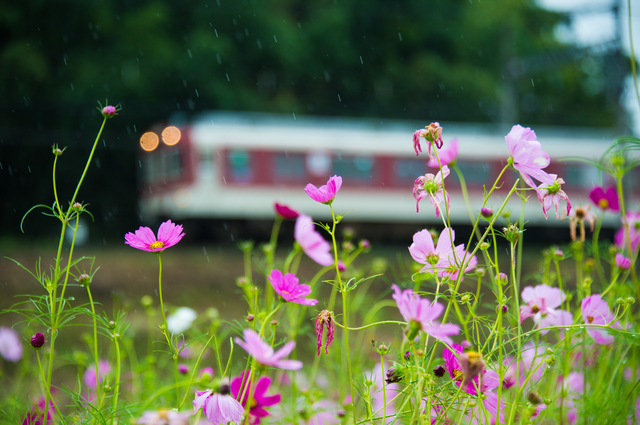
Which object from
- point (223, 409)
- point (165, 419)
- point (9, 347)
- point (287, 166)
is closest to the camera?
point (165, 419)

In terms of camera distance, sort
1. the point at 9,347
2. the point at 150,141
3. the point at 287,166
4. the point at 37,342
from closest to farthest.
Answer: the point at 37,342 → the point at 9,347 → the point at 287,166 → the point at 150,141

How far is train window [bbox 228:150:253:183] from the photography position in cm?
739

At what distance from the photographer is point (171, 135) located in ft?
25.8

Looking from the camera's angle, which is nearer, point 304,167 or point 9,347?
point 9,347

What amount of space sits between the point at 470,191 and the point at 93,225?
762cm

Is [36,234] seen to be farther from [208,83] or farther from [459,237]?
[459,237]

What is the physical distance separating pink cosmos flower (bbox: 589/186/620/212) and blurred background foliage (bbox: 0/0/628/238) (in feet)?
22.0

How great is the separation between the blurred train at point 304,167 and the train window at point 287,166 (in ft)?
0.05

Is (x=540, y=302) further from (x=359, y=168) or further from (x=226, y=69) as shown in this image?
(x=226, y=69)

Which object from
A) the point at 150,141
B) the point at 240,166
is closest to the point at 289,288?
the point at 240,166

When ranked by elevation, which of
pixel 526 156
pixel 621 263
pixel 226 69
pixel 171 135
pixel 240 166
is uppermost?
pixel 226 69

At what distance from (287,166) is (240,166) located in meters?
0.69

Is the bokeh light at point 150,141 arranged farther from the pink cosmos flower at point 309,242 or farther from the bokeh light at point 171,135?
the pink cosmos flower at point 309,242

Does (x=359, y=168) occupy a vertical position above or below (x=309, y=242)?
above
